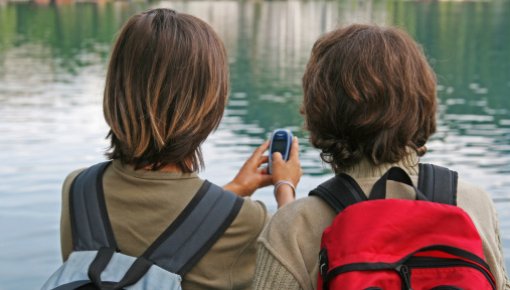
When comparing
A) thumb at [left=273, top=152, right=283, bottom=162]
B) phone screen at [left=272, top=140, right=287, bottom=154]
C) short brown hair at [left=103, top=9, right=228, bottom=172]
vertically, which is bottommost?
Answer: thumb at [left=273, top=152, right=283, bottom=162]

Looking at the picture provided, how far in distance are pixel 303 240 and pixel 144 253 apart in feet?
1.43

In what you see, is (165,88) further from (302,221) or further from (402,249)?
(402,249)

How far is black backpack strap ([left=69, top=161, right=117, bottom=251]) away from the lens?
89.8 inches

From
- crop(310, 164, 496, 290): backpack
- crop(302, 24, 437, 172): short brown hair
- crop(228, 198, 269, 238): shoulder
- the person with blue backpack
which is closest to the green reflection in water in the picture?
crop(302, 24, 437, 172): short brown hair

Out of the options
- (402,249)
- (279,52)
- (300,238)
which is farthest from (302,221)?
(279,52)

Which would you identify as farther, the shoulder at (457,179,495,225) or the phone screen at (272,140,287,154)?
the phone screen at (272,140,287,154)

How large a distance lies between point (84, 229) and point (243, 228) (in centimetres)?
42

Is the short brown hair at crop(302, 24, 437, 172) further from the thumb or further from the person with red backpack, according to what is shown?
the thumb

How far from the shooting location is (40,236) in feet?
22.4

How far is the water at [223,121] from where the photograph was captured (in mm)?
7344

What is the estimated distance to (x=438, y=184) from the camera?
2.07m

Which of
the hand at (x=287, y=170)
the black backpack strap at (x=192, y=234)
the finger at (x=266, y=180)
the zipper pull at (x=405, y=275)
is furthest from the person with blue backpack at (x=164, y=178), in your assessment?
the zipper pull at (x=405, y=275)

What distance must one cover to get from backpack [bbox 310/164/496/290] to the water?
76cm

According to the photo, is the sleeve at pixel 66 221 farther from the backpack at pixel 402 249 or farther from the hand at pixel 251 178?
the backpack at pixel 402 249
